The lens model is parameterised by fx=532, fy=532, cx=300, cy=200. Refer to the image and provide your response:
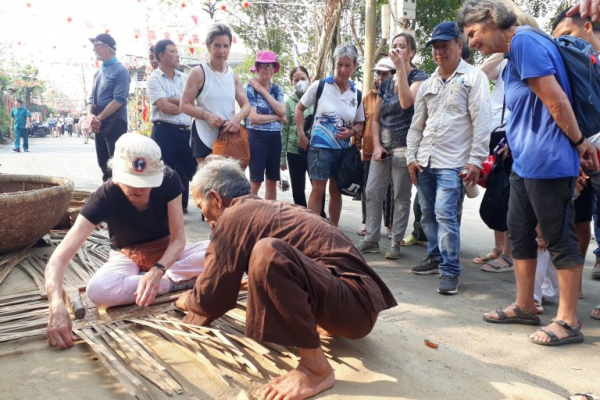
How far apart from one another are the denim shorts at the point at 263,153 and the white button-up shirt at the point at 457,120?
1.81 m

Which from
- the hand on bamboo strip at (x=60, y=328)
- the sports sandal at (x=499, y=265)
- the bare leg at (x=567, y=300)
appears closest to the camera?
the hand on bamboo strip at (x=60, y=328)

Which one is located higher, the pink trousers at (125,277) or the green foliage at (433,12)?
the green foliage at (433,12)

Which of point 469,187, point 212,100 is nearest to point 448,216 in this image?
point 469,187

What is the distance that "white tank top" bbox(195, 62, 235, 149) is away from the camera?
4.75 m

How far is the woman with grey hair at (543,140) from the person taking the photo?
8.87ft

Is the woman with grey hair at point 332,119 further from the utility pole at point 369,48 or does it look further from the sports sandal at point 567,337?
the sports sandal at point 567,337

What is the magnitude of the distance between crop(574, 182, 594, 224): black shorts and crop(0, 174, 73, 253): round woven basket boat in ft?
11.9

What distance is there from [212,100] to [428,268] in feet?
7.75

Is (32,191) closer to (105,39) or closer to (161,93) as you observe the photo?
(161,93)

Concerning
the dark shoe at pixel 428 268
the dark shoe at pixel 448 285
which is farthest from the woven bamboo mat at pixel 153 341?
the dark shoe at pixel 428 268

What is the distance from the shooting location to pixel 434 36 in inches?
146

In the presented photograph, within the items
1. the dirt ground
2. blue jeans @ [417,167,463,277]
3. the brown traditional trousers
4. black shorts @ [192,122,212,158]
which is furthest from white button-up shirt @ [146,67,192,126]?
the brown traditional trousers

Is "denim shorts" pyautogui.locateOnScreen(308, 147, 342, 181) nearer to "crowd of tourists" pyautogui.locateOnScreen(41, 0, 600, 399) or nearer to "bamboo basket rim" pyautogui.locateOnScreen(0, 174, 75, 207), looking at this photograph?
"crowd of tourists" pyautogui.locateOnScreen(41, 0, 600, 399)

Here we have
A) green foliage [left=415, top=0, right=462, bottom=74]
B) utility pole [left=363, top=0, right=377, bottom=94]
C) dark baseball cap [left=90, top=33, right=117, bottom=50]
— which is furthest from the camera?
green foliage [left=415, top=0, right=462, bottom=74]
